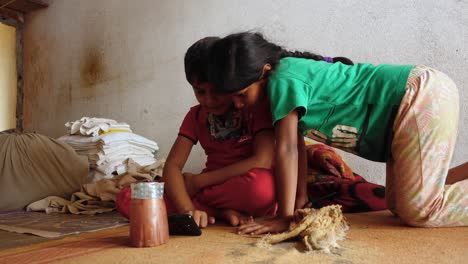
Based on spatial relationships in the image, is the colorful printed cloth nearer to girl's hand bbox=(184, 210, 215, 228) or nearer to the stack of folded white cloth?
girl's hand bbox=(184, 210, 215, 228)

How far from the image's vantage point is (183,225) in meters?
1.05

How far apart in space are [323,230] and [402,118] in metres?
0.42

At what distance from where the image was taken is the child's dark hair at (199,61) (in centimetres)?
119

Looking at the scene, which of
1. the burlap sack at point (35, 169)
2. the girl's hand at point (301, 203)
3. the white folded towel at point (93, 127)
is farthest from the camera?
the white folded towel at point (93, 127)

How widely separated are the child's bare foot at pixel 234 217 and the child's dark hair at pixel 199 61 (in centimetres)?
46

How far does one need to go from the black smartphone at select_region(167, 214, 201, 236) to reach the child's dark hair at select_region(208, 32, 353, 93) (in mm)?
371

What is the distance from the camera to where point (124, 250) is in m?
0.93

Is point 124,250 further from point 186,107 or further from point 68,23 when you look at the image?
point 68,23

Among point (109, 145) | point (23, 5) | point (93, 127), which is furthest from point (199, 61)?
point (23, 5)

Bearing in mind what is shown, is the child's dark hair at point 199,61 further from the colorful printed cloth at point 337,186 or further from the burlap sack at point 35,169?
the burlap sack at point 35,169

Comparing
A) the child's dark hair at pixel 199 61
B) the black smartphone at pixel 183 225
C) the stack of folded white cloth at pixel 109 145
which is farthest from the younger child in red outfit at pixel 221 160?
the stack of folded white cloth at pixel 109 145

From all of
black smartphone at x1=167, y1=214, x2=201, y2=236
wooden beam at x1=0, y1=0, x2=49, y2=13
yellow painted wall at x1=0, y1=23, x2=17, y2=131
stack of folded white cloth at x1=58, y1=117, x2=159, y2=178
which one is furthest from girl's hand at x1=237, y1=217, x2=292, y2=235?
yellow painted wall at x1=0, y1=23, x2=17, y2=131

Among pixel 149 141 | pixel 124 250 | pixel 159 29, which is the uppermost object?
pixel 159 29

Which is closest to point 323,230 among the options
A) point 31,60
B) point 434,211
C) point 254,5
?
point 434,211
